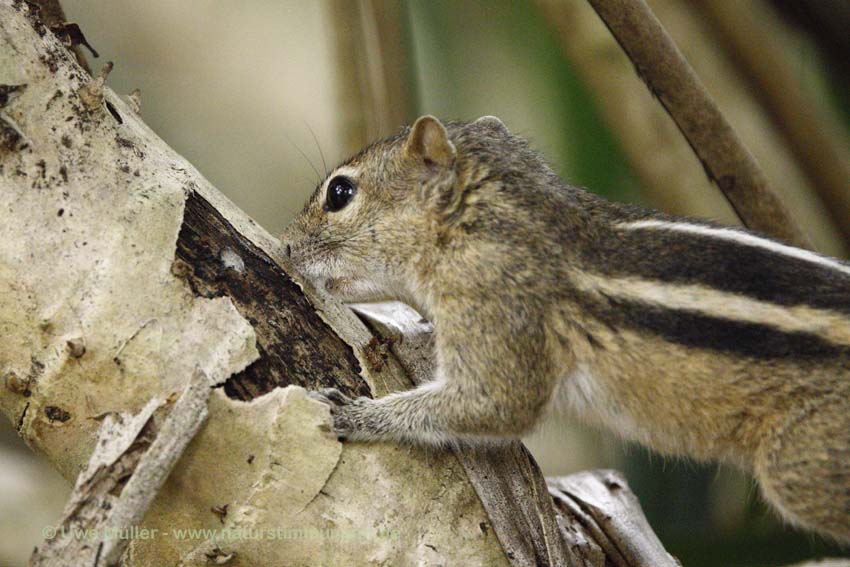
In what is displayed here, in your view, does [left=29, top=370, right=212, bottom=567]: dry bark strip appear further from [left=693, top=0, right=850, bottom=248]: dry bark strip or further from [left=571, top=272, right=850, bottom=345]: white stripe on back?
[left=693, top=0, right=850, bottom=248]: dry bark strip

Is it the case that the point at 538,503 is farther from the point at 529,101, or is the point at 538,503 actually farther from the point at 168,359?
the point at 529,101

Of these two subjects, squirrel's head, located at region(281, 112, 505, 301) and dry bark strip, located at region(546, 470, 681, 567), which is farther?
dry bark strip, located at region(546, 470, 681, 567)

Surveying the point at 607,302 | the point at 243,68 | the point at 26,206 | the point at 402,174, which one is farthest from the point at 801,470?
the point at 243,68

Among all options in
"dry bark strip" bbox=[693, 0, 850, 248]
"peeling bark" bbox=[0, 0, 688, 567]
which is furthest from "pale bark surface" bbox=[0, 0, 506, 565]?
"dry bark strip" bbox=[693, 0, 850, 248]

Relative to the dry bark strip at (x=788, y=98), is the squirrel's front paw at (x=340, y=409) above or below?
below

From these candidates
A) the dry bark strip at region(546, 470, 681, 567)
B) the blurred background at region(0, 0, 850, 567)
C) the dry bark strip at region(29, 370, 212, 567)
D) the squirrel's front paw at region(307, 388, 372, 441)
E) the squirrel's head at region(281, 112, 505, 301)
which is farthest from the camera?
the blurred background at region(0, 0, 850, 567)

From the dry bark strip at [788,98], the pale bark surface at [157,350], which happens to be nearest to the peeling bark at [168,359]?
the pale bark surface at [157,350]

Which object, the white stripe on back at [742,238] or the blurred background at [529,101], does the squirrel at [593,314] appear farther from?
the blurred background at [529,101]
